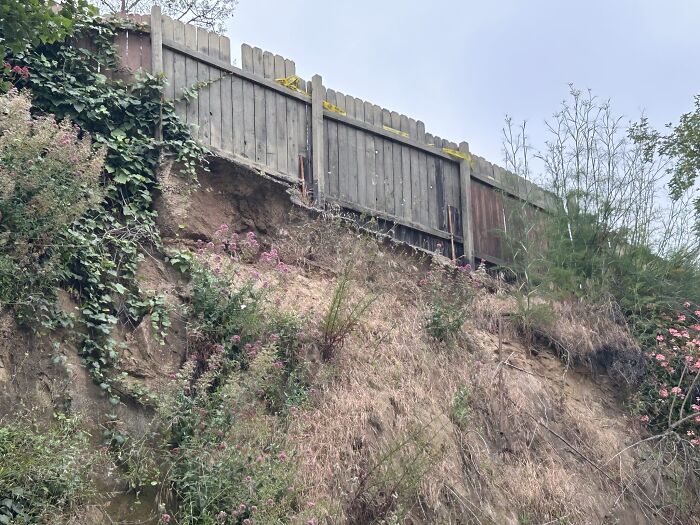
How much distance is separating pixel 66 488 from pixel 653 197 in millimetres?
8078

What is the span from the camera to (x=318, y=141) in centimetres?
998

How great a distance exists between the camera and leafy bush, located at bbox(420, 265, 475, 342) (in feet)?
30.8

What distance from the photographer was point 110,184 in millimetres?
7969

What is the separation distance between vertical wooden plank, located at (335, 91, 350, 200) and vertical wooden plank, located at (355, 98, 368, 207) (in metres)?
0.16

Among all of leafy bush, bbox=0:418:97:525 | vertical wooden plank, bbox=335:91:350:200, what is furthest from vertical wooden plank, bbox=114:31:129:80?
leafy bush, bbox=0:418:97:525

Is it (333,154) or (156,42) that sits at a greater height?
(156,42)

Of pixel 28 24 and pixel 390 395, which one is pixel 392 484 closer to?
pixel 390 395

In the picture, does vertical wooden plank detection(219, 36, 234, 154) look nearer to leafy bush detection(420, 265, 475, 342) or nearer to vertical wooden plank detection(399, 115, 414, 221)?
vertical wooden plank detection(399, 115, 414, 221)

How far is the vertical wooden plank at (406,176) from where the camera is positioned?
35.4ft

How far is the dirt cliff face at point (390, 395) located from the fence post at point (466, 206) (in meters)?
0.54

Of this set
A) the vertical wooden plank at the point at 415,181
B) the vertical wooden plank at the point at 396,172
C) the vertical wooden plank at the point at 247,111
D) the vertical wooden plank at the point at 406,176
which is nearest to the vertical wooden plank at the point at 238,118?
the vertical wooden plank at the point at 247,111

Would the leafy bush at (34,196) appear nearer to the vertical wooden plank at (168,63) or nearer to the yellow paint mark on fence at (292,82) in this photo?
the vertical wooden plank at (168,63)

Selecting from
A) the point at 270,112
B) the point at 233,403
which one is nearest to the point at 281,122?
the point at 270,112

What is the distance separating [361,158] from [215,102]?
1937 millimetres
